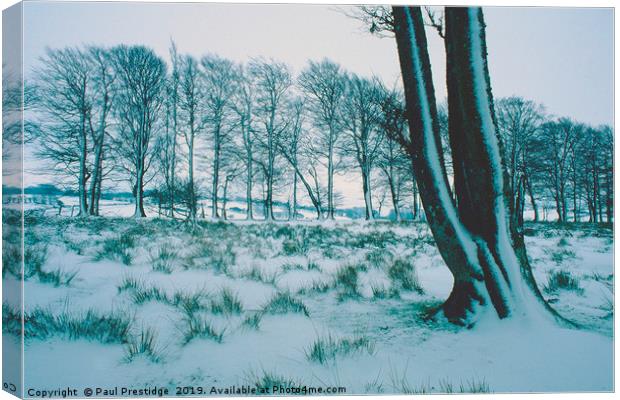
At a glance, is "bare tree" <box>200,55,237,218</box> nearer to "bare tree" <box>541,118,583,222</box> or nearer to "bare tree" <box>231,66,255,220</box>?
"bare tree" <box>231,66,255,220</box>

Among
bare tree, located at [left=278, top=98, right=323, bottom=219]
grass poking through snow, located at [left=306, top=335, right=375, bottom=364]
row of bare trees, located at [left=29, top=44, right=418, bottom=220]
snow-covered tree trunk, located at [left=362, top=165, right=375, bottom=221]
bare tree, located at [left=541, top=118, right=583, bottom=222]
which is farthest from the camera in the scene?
snow-covered tree trunk, located at [left=362, top=165, right=375, bottom=221]

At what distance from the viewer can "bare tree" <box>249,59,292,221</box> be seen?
3114 mm

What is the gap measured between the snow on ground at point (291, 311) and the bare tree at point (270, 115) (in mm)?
459

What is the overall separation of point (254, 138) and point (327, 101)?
83cm

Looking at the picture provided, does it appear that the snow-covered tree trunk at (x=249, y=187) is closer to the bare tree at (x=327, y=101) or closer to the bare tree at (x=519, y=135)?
the bare tree at (x=327, y=101)

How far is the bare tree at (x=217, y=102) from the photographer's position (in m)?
3.08

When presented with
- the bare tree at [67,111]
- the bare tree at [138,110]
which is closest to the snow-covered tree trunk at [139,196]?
the bare tree at [138,110]

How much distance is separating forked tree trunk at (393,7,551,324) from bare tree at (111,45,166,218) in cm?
225

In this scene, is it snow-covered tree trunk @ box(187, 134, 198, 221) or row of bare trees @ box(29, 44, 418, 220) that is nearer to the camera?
row of bare trees @ box(29, 44, 418, 220)

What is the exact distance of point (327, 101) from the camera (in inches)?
129

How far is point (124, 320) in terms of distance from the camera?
2561mm

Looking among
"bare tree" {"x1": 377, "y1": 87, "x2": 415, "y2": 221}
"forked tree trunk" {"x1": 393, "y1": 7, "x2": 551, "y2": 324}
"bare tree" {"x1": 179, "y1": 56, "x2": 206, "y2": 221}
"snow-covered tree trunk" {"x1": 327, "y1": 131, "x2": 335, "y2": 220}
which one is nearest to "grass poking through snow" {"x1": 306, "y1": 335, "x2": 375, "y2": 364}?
"forked tree trunk" {"x1": 393, "y1": 7, "x2": 551, "y2": 324}

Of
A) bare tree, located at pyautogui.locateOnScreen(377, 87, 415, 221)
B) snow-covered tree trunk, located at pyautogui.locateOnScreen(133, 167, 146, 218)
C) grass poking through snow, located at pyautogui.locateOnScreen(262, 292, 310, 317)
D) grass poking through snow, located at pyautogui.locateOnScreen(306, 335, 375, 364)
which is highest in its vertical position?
bare tree, located at pyautogui.locateOnScreen(377, 87, 415, 221)

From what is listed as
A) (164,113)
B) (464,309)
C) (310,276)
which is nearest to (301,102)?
(164,113)
